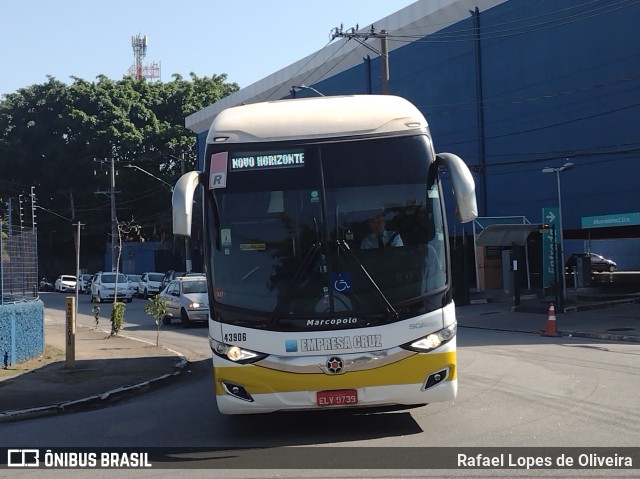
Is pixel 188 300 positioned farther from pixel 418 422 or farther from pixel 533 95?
pixel 533 95

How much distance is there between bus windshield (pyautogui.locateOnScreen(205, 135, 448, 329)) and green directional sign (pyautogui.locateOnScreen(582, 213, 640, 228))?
77.3 ft

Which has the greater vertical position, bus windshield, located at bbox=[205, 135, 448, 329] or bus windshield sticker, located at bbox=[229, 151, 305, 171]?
bus windshield sticker, located at bbox=[229, 151, 305, 171]

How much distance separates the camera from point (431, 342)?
8.13 metres

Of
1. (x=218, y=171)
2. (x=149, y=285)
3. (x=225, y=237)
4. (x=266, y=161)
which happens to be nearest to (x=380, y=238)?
(x=266, y=161)

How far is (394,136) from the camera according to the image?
8633 millimetres

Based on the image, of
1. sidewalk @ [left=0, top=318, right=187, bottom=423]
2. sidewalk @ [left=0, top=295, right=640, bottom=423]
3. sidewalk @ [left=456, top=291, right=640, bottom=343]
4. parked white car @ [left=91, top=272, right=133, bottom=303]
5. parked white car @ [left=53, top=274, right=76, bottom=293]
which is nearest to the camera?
sidewalk @ [left=0, top=318, right=187, bottom=423]

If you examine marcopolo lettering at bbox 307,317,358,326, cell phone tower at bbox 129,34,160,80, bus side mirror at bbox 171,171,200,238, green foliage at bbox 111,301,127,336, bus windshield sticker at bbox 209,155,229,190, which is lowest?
green foliage at bbox 111,301,127,336

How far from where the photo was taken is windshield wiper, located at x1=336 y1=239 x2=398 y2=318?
8094 mm

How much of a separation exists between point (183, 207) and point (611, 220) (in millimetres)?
25942

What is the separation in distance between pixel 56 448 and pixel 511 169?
30917 mm

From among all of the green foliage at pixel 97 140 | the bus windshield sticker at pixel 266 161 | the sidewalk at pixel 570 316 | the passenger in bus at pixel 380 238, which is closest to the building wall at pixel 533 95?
the sidewalk at pixel 570 316

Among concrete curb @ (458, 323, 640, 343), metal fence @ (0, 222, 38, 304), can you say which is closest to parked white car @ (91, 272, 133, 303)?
concrete curb @ (458, 323, 640, 343)

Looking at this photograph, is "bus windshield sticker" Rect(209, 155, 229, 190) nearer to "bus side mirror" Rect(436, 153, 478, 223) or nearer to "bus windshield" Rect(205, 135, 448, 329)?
"bus windshield" Rect(205, 135, 448, 329)

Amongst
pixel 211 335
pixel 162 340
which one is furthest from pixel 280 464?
pixel 162 340
